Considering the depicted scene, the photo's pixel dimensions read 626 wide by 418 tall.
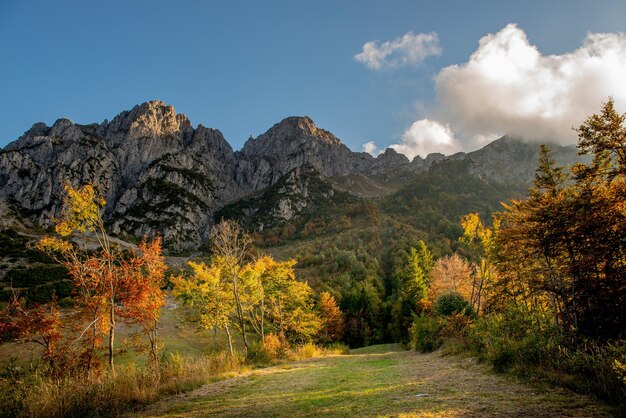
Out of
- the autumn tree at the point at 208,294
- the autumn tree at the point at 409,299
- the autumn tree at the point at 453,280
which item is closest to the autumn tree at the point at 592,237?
the autumn tree at the point at 208,294

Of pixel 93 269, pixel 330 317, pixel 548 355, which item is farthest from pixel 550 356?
pixel 330 317

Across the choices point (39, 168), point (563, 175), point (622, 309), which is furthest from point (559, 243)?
point (39, 168)

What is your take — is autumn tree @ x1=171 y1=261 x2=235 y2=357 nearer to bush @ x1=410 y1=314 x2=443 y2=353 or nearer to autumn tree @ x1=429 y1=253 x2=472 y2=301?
bush @ x1=410 y1=314 x2=443 y2=353

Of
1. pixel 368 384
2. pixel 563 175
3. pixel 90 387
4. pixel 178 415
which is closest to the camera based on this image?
pixel 178 415

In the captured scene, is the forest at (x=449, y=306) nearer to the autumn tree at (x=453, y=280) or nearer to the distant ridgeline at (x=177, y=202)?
the autumn tree at (x=453, y=280)

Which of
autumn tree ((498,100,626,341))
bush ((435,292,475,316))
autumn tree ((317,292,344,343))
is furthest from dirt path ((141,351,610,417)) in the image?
autumn tree ((317,292,344,343))

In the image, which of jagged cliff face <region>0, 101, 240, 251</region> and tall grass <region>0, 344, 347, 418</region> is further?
jagged cliff face <region>0, 101, 240, 251</region>

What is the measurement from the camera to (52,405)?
264 inches

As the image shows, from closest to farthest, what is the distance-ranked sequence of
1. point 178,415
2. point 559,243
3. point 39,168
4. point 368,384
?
1. point 178,415
2. point 368,384
3. point 559,243
4. point 39,168

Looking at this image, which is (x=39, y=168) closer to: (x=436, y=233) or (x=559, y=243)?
(x=436, y=233)

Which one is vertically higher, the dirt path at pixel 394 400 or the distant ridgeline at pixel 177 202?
→ the distant ridgeline at pixel 177 202

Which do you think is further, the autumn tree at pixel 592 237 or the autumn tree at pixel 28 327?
the autumn tree at pixel 28 327

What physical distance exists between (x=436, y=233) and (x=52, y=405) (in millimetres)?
124148

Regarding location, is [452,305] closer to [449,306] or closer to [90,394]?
[449,306]
